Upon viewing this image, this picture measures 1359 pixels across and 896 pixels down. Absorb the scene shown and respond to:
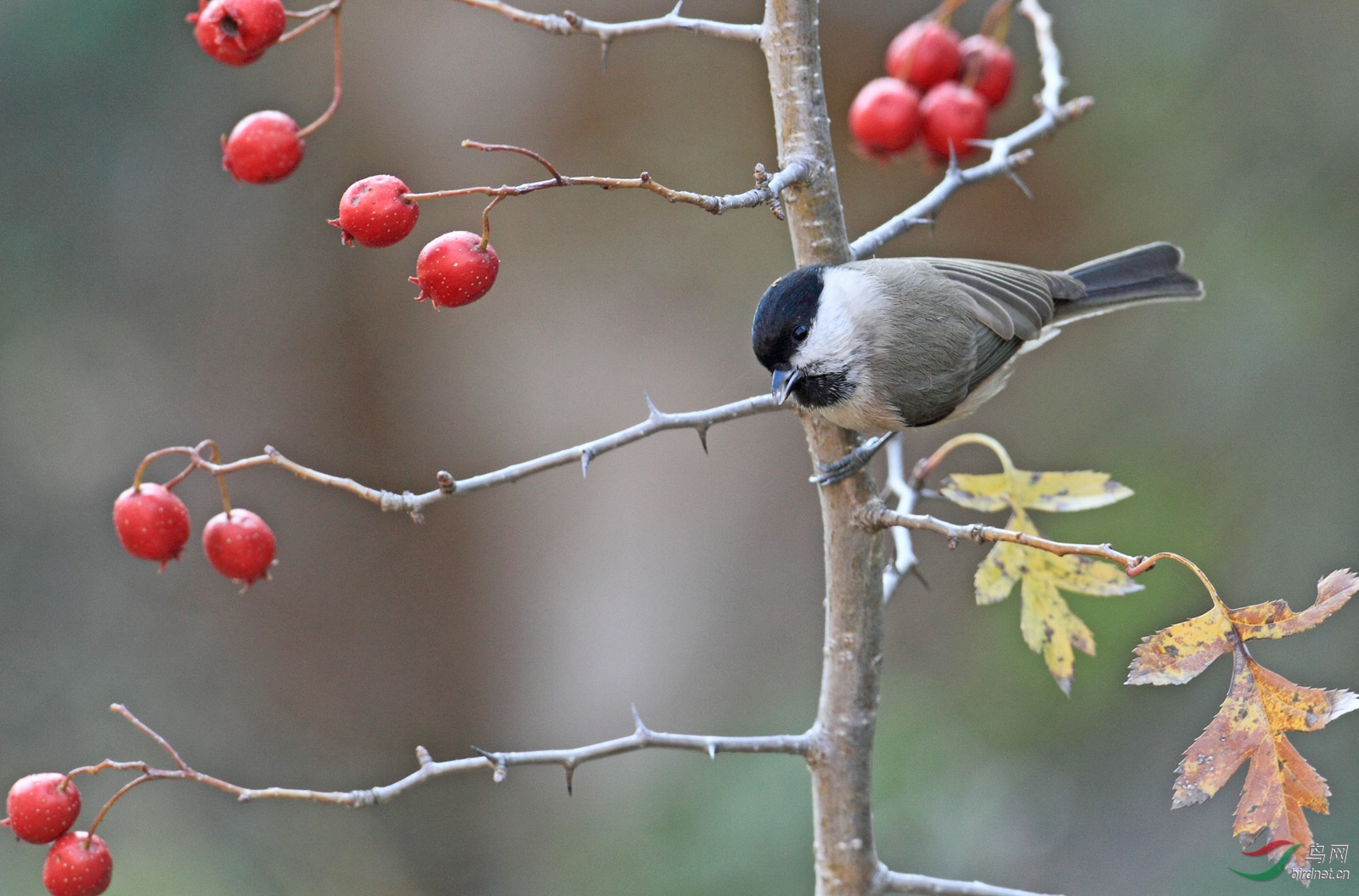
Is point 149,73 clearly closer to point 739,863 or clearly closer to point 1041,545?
point 739,863

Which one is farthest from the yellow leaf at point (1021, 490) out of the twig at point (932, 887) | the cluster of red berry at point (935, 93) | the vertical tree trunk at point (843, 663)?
the cluster of red berry at point (935, 93)

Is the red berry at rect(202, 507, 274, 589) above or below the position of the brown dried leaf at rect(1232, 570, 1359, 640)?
above

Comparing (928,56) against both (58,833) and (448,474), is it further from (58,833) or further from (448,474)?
(58,833)

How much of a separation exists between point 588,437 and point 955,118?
3028 mm

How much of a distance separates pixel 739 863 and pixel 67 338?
3.41 metres

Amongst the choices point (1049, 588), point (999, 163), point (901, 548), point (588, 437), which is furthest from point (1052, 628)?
point (588, 437)

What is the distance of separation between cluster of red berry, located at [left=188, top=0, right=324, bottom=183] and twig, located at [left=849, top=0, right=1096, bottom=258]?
2.99ft

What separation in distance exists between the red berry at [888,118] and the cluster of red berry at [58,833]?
203 cm

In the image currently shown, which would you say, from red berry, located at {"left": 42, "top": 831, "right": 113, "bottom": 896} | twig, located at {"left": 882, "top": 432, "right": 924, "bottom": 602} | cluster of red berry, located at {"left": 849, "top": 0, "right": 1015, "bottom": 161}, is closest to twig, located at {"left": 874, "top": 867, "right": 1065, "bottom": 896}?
twig, located at {"left": 882, "top": 432, "right": 924, "bottom": 602}

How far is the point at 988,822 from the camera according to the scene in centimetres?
458

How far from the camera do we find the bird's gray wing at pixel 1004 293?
8.55 ft

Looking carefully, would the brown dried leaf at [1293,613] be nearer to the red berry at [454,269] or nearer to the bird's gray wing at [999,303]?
the red berry at [454,269]

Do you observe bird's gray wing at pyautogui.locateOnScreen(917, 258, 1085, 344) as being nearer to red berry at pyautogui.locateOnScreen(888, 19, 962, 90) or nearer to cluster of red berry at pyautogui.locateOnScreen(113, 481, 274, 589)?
red berry at pyautogui.locateOnScreen(888, 19, 962, 90)

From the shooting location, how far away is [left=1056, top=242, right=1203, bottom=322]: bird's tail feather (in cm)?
287
